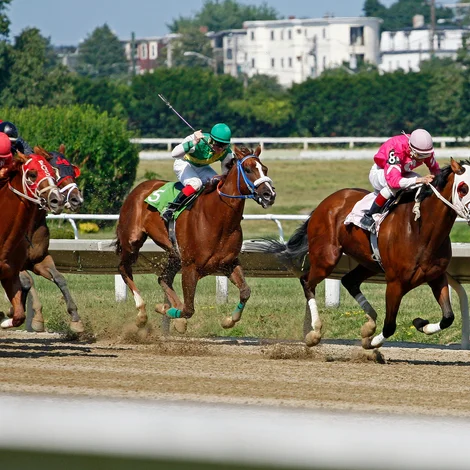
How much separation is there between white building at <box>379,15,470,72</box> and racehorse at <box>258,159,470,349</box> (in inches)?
4511

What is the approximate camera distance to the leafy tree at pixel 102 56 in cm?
13525

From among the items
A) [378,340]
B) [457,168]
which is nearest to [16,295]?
[378,340]

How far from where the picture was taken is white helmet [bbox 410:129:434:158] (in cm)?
759

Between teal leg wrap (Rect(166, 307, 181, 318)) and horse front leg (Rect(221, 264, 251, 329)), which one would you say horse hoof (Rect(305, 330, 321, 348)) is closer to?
horse front leg (Rect(221, 264, 251, 329))

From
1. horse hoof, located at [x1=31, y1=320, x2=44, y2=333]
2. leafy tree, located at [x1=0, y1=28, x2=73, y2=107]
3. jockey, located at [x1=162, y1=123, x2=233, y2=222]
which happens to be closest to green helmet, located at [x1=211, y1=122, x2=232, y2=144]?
jockey, located at [x1=162, y1=123, x2=233, y2=222]

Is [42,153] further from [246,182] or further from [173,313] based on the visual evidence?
[173,313]

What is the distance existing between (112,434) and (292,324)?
8.41 metres

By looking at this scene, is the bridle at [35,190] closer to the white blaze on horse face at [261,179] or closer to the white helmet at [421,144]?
the white blaze on horse face at [261,179]

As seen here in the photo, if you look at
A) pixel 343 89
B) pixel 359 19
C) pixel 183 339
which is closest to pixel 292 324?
pixel 183 339

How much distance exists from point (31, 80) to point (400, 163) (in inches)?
1809

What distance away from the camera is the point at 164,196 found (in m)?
9.55


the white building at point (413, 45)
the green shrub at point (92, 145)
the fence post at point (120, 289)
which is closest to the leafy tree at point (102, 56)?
the white building at point (413, 45)

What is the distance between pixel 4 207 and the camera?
24.1 ft

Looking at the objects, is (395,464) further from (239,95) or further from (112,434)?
(239,95)
